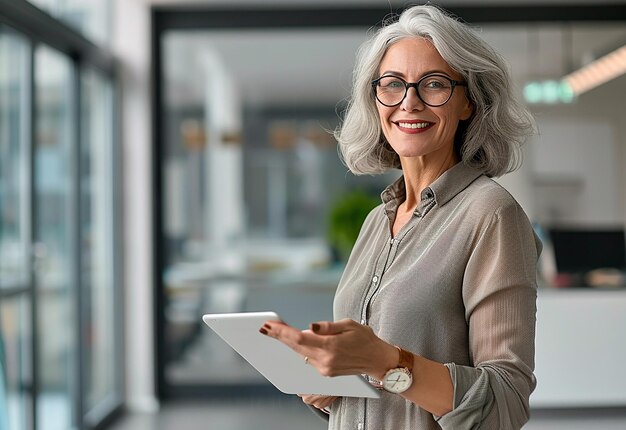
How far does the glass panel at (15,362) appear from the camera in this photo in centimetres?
395

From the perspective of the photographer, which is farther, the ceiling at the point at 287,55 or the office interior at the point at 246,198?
the ceiling at the point at 287,55

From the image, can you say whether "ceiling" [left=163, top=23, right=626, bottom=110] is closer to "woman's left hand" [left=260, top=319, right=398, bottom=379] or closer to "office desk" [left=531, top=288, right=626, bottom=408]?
"office desk" [left=531, top=288, right=626, bottom=408]

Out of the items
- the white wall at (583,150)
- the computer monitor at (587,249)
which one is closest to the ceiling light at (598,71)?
the white wall at (583,150)

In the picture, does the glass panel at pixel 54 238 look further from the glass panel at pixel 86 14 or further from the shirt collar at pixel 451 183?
the shirt collar at pixel 451 183

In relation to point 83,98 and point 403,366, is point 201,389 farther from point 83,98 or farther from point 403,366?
point 403,366

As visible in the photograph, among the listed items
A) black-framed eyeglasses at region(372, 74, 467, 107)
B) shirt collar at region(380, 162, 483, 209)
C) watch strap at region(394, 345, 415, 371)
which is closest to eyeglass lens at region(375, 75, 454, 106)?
black-framed eyeglasses at region(372, 74, 467, 107)

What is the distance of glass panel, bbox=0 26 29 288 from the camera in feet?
13.1

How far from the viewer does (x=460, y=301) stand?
1.55 meters

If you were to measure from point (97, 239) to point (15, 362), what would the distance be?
1.86m

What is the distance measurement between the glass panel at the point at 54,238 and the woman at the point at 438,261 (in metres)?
3.07

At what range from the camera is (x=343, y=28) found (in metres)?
6.52

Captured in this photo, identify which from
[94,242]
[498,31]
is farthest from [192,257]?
[498,31]

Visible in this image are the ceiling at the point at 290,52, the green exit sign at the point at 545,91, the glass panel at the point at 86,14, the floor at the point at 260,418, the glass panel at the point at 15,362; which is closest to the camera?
the glass panel at the point at 15,362

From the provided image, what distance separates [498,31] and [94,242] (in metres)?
3.14
